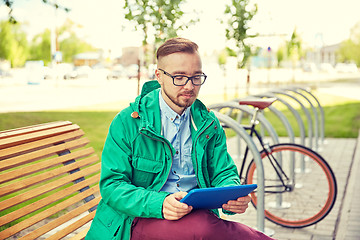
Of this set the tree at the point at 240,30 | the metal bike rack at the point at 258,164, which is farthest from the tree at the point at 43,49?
the metal bike rack at the point at 258,164

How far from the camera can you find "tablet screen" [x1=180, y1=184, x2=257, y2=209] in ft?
6.79

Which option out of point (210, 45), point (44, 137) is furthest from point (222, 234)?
point (210, 45)

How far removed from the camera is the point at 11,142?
2.72m

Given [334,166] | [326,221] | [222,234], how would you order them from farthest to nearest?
[334,166]
[326,221]
[222,234]

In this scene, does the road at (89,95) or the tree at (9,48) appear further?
the tree at (9,48)

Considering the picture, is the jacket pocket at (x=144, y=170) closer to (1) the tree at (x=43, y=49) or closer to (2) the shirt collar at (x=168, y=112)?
(2) the shirt collar at (x=168, y=112)

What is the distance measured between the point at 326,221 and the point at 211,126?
2.90 meters

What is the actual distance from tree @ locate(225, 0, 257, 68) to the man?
11158 millimetres

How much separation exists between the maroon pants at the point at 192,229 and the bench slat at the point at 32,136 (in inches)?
33.7

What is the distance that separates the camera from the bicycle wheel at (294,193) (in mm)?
4727

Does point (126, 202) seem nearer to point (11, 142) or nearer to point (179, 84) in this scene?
point (179, 84)

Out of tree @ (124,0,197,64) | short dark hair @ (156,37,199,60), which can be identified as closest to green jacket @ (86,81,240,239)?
short dark hair @ (156,37,199,60)

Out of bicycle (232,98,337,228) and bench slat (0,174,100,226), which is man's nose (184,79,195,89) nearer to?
bench slat (0,174,100,226)

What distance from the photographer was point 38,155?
2.88 metres
